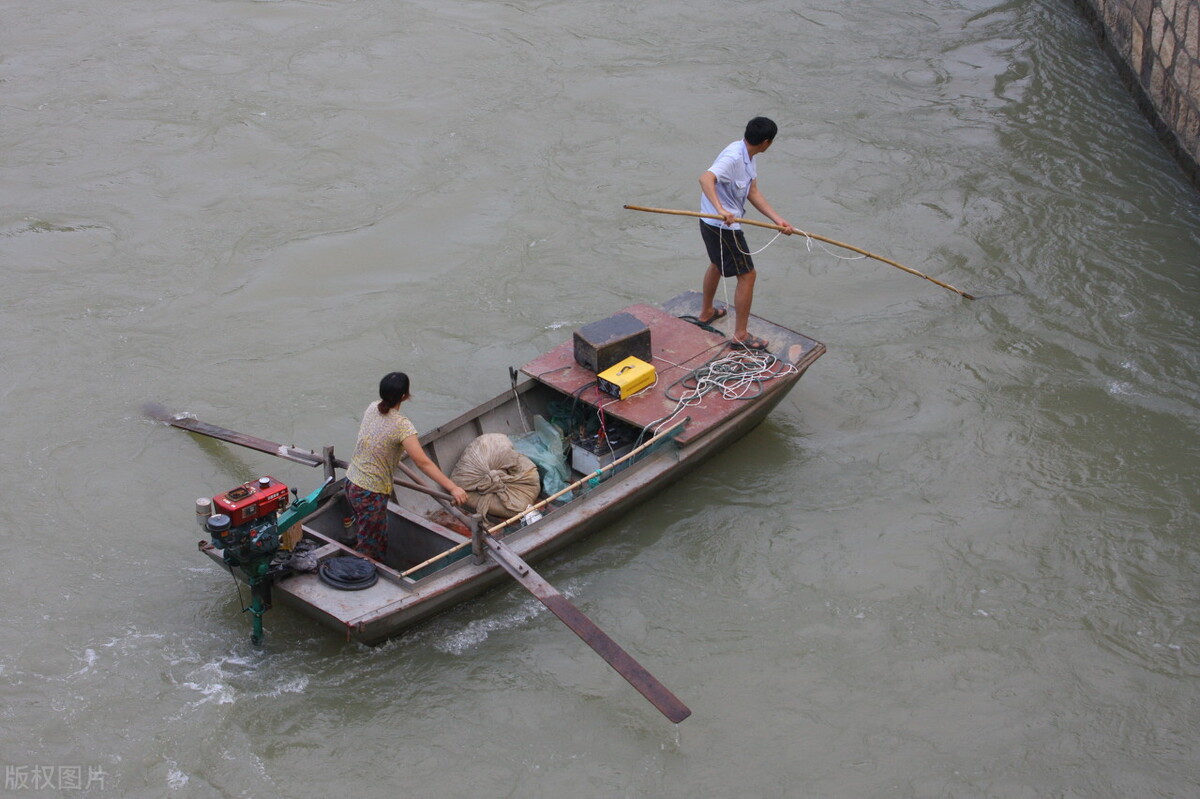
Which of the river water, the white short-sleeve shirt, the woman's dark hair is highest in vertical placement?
the white short-sleeve shirt

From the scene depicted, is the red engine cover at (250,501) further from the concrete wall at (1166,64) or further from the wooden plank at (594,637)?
the concrete wall at (1166,64)

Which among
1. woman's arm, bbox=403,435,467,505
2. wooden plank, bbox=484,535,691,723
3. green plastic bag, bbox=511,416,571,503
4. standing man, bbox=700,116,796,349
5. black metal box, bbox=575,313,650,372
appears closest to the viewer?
wooden plank, bbox=484,535,691,723

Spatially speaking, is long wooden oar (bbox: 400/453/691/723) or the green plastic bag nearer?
long wooden oar (bbox: 400/453/691/723)

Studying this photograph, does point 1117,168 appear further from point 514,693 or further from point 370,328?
point 514,693

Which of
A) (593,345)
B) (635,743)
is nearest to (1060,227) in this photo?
(593,345)

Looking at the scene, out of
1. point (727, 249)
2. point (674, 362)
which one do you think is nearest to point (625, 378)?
point (674, 362)

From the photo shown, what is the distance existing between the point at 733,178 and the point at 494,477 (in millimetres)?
2525

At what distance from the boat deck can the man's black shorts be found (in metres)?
0.42

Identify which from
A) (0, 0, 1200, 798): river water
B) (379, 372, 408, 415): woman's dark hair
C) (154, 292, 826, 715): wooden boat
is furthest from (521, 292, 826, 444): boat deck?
(379, 372, 408, 415): woman's dark hair

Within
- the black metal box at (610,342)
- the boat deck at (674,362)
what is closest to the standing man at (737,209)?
the boat deck at (674,362)

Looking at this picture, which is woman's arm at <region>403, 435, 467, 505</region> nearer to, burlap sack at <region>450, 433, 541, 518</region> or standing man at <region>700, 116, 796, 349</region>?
burlap sack at <region>450, 433, 541, 518</region>

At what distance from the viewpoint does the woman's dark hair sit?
531 cm

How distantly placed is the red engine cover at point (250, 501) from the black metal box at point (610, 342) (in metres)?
2.14

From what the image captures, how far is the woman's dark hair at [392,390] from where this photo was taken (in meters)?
5.31
